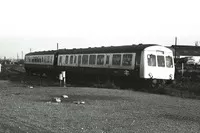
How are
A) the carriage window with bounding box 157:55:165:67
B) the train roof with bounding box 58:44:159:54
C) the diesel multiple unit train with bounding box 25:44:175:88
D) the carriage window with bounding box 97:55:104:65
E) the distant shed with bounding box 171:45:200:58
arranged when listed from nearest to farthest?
the diesel multiple unit train with bounding box 25:44:175:88
the train roof with bounding box 58:44:159:54
the carriage window with bounding box 157:55:165:67
the carriage window with bounding box 97:55:104:65
the distant shed with bounding box 171:45:200:58

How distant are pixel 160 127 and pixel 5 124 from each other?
339 cm

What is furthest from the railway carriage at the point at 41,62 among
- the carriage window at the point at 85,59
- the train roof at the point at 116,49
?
the carriage window at the point at 85,59

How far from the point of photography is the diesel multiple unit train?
2025 centimetres

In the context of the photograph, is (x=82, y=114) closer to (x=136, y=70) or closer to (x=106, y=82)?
(x=136, y=70)

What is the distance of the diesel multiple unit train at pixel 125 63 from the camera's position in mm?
20250

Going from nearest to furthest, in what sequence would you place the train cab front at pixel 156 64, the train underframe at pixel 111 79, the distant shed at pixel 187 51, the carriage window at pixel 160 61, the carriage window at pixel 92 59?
1. the train cab front at pixel 156 64
2. the train underframe at pixel 111 79
3. the carriage window at pixel 160 61
4. the carriage window at pixel 92 59
5. the distant shed at pixel 187 51

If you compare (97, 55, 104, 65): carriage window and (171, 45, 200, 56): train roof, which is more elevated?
(171, 45, 200, 56): train roof

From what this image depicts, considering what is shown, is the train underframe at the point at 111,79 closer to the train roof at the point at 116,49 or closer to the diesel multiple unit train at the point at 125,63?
the diesel multiple unit train at the point at 125,63

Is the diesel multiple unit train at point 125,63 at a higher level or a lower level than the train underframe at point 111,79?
higher

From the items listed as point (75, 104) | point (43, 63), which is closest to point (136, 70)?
point (75, 104)

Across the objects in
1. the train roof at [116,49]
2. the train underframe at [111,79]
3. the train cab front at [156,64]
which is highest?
the train roof at [116,49]

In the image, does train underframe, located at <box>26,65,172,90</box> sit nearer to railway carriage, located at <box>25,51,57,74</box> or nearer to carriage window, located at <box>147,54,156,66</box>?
carriage window, located at <box>147,54,156,66</box>

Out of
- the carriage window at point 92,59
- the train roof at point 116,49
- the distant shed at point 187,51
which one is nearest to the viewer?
the train roof at point 116,49

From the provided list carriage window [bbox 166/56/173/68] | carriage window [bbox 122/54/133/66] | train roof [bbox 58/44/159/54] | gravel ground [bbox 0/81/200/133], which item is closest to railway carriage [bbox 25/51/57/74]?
train roof [bbox 58/44/159/54]
